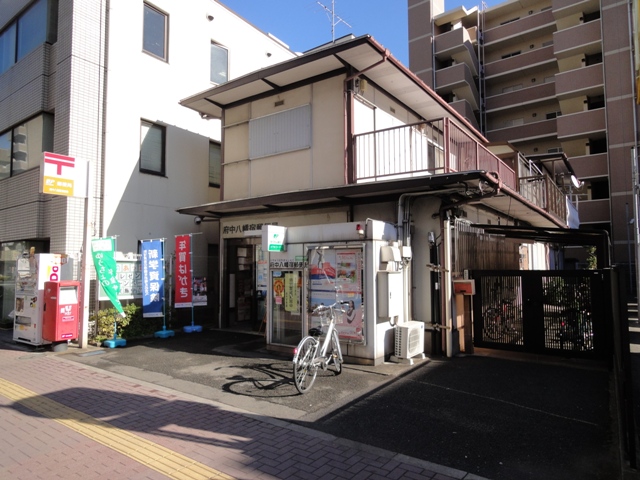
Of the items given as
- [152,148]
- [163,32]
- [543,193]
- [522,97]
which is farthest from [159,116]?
[522,97]

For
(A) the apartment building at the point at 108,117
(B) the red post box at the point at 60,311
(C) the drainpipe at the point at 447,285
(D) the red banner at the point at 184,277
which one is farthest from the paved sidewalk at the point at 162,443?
(A) the apartment building at the point at 108,117

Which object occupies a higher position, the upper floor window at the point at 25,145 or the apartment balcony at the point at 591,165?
the apartment balcony at the point at 591,165

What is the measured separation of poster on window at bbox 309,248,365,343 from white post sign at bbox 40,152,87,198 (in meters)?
5.65

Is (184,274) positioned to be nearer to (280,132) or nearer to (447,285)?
(280,132)

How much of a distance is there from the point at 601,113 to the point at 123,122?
107 feet

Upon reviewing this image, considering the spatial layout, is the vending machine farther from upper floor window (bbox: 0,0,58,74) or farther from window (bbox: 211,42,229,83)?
window (bbox: 211,42,229,83)

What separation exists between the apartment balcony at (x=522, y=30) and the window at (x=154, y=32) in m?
→ 35.4

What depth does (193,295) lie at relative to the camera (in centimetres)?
1189

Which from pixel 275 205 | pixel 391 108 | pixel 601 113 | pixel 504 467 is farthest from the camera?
pixel 601 113

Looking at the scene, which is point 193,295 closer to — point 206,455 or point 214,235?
point 214,235

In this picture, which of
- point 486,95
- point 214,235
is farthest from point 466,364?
Result: point 486,95

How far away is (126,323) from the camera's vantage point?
10430 mm

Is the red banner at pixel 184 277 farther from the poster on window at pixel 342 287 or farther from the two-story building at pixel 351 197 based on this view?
the poster on window at pixel 342 287

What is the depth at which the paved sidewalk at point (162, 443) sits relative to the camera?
155 inches
